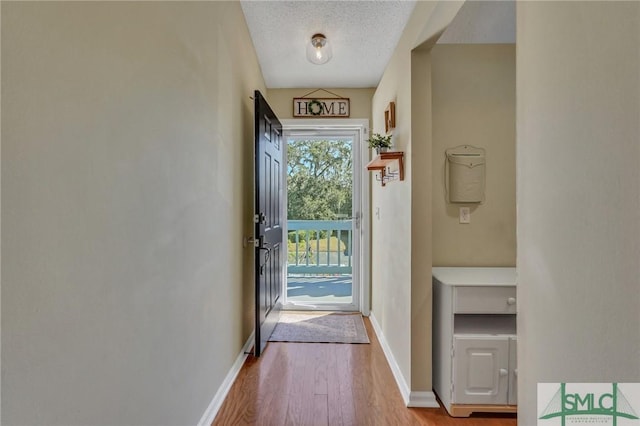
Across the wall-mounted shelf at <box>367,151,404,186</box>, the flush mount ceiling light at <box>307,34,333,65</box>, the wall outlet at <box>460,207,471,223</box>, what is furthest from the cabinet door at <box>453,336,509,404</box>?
the flush mount ceiling light at <box>307,34,333,65</box>

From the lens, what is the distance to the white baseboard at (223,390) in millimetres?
1665

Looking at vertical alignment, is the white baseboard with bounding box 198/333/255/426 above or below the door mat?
above

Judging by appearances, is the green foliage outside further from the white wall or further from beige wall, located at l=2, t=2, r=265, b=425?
the white wall

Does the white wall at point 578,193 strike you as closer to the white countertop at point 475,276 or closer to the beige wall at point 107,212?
the white countertop at point 475,276

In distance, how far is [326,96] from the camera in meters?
3.49

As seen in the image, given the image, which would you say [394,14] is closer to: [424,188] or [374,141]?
[374,141]

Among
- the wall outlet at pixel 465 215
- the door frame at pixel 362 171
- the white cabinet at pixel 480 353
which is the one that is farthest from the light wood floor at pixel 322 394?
the wall outlet at pixel 465 215

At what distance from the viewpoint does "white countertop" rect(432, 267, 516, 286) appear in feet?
5.89

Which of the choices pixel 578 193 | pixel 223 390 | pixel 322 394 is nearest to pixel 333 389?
pixel 322 394

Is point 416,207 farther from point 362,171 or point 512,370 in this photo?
point 362,171

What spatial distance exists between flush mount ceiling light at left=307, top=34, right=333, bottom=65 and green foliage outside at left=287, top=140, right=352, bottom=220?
1.14m

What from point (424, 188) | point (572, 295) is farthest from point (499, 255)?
point (572, 295)

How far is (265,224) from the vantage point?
8.57ft

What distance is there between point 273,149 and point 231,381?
190 cm
